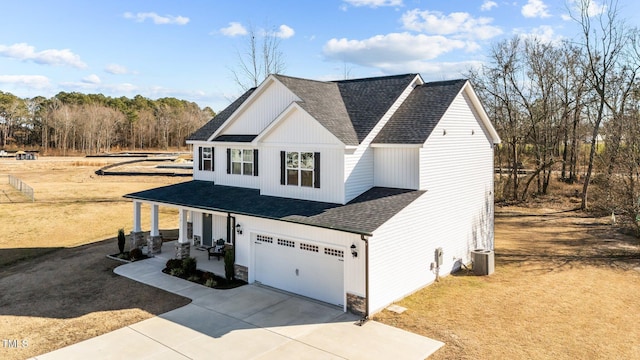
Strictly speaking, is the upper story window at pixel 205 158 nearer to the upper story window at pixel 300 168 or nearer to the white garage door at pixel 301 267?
the upper story window at pixel 300 168

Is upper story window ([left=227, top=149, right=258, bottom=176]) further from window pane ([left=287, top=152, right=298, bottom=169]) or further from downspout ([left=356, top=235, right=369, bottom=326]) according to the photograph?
downspout ([left=356, top=235, right=369, bottom=326])

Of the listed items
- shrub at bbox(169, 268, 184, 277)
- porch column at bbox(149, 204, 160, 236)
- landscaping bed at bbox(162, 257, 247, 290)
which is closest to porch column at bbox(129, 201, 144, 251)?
porch column at bbox(149, 204, 160, 236)

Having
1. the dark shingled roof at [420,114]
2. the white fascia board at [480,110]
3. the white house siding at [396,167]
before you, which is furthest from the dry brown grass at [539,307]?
the white fascia board at [480,110]

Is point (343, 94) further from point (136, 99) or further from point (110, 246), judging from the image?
point (136, 99)

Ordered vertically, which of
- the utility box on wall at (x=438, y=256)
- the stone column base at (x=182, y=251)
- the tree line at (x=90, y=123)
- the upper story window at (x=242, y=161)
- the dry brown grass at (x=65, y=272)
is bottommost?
the dry brown grass at (x=65, y=272)

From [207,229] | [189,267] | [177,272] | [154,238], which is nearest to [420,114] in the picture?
[189,267]

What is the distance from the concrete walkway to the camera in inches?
438

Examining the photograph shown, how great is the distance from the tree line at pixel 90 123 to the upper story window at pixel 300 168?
88872 mm

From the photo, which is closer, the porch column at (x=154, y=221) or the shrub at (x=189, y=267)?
the shrub at (x=189, y=267)

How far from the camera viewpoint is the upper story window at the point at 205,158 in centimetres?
2303

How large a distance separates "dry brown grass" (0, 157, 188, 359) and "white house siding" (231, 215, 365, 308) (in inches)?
127

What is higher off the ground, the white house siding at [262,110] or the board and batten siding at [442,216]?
the white house siding at [262,110]

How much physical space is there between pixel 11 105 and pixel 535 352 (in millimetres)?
117825

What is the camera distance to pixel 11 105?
317 feet
